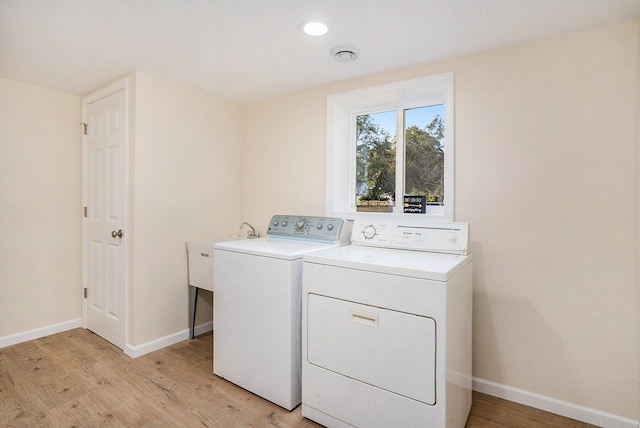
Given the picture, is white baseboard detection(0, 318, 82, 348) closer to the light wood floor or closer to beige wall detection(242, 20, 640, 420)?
the light wood floor

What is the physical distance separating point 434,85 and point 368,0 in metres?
0.86

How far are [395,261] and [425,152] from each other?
1.12 m

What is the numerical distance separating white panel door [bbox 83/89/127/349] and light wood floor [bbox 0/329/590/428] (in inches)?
12.8

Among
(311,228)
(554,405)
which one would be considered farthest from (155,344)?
(554,405)

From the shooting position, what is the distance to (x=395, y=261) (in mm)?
1606

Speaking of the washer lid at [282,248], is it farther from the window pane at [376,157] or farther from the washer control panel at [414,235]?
the window pane at [376,157]

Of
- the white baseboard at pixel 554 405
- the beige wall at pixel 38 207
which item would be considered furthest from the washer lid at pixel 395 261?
the beige wall at pixel 38 207

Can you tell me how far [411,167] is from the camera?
97.1 inches

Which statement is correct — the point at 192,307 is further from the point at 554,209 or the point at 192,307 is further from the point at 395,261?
the point at 554,209

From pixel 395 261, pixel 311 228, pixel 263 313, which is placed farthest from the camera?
pixel 311 228

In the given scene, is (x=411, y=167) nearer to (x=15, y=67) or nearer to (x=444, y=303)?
(x=444, y=303)

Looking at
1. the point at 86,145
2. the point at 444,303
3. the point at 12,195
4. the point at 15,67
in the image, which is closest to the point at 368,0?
the point at 444,303

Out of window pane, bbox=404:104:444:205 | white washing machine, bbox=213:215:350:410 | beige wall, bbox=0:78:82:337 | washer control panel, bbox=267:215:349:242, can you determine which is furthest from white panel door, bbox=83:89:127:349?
window pane, bbox=404:104:444:205

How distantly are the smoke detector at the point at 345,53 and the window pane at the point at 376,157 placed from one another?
0.63 m
